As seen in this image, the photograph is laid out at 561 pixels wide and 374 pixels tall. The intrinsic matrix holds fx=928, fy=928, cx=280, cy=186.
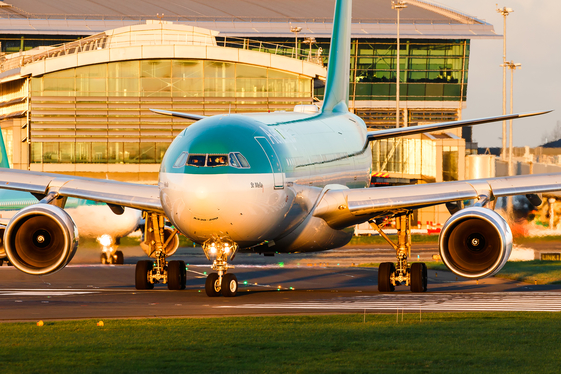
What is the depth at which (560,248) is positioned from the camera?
145 ft

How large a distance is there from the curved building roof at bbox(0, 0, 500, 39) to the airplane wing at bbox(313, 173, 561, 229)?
73.3 m

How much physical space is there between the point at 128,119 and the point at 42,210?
43325 millimetres

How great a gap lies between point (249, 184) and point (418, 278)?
6.44 meters

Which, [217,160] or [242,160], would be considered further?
[242,160]

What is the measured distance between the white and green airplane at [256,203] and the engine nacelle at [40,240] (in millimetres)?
22

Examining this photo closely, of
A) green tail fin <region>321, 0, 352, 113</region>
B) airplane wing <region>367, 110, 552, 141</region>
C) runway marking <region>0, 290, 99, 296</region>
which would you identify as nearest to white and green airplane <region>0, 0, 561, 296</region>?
airplane wing <region>367, 110, 552, 141</region>

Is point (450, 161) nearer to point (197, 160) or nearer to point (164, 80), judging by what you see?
point (164, 80)

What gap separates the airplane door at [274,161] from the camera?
20156mm

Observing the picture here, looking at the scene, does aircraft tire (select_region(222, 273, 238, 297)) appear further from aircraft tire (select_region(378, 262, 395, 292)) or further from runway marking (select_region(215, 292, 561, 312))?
aircraft tire (select_region(378, 262, 395, 292))

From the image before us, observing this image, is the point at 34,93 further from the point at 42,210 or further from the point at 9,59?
the point at 42,210

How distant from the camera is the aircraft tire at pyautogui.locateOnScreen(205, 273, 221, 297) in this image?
21.1 meters

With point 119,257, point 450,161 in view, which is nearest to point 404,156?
point 450,161

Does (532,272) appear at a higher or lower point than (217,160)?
lower

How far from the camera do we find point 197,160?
1909cm
